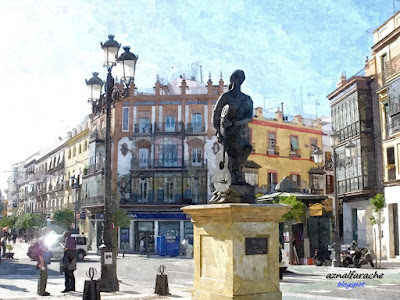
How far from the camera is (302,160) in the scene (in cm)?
4466

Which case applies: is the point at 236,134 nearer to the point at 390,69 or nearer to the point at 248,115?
the point at 248,115

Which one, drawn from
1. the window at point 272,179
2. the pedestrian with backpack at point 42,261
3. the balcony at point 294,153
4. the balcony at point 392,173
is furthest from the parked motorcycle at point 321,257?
the balcony at point 294,153

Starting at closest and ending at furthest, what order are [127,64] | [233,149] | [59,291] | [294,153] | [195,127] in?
1. [233,149]
2. [127,64]
3. [59,291]
4. [195,127]
5. [294,153]

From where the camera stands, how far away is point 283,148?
43.6 meters

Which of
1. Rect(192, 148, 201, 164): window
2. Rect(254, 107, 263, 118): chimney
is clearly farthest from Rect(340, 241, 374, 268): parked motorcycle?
Rect(254, 107, 263, 118): chimney

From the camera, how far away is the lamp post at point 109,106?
36.4 ft

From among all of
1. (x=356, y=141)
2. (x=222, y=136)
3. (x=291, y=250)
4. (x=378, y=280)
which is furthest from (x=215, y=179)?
(x=356, y=141)

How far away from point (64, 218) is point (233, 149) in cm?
4440

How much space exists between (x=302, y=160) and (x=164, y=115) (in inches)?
533

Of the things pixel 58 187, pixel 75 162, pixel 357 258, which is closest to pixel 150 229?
pixel 75 162

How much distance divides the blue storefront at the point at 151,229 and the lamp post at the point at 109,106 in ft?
87.9

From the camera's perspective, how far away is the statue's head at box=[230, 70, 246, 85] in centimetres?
638

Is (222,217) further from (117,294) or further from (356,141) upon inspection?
(356,141)

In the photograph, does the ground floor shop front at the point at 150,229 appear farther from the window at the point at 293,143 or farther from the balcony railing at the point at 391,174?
the balcony railing at the point at 391,174
